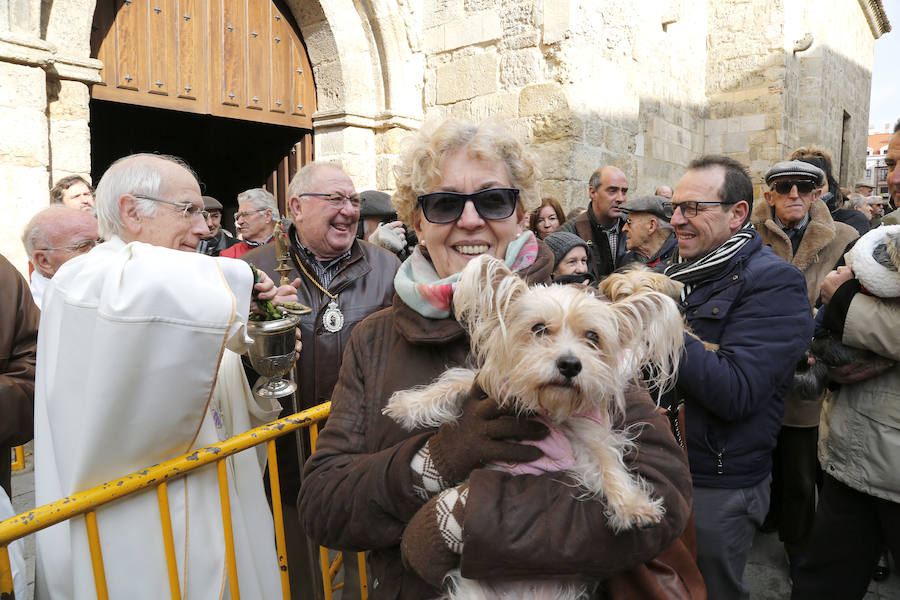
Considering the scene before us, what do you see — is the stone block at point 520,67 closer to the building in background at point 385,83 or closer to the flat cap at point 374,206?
the building in background at point 385,83

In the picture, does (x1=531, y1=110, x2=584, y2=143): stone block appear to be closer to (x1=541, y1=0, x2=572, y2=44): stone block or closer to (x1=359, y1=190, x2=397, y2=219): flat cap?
(x1=541, y1=0, x2=572, y2=44): stone block

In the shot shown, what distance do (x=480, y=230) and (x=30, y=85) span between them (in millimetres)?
4383

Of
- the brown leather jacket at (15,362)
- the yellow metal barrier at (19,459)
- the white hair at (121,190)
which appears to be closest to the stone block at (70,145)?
the yellow metal barrier at (19,459)

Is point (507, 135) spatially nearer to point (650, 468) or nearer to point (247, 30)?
point (650, 468)

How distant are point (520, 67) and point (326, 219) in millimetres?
4084

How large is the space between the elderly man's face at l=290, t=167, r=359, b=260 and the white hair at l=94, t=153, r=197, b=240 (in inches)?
45.3

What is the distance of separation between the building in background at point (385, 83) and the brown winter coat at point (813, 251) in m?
2.87

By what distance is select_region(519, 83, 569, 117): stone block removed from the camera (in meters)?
6.18

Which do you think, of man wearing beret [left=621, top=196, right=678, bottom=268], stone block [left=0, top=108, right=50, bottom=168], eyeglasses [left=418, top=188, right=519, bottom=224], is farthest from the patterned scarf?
stone block [left=0, top=108, right=50, bottom=168]

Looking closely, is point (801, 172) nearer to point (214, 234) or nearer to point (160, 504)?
point (160, 504)

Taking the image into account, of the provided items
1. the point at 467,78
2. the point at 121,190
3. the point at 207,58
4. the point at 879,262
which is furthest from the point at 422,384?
the point at 467,78

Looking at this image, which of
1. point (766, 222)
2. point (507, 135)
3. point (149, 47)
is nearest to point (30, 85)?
point (149, 47)

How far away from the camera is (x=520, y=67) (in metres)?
6.44

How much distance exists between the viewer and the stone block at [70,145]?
15.0 ft
